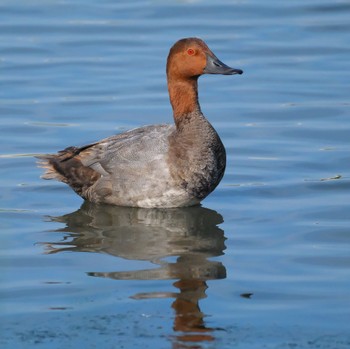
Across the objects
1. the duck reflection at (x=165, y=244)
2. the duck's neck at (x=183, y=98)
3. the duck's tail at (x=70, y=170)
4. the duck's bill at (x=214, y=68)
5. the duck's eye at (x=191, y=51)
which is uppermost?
the duck's eye at (x=191, y=51)

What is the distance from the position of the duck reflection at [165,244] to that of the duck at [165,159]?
15cm

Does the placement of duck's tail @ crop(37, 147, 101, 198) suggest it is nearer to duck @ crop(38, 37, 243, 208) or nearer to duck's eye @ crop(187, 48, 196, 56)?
duck @ crop(38, 37, 243, 208)

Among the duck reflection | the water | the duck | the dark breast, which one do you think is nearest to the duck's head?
the duck

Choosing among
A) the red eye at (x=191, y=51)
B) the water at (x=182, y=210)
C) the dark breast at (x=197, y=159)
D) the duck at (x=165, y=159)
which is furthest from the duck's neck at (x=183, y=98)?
the water at (x=182, y=210)

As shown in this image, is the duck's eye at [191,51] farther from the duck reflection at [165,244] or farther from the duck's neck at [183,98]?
the duck reflection at [165,244]

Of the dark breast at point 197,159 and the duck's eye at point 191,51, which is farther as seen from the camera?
the duck's eye at point 191,51

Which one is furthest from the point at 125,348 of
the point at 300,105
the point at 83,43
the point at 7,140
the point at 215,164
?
the point at 83,43

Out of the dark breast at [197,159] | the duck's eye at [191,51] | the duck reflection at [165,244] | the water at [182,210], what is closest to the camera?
the water at [182,210]

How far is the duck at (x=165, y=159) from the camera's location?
10008mm

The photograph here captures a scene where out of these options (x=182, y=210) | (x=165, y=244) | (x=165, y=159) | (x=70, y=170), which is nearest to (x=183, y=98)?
(x=165, y=159)

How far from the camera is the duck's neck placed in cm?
1037

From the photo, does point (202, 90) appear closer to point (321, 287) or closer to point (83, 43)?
point (83, 43)

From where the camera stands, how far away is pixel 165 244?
Result: 29.7ft

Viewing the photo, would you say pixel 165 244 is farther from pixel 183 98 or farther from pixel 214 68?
pixel 214 68
